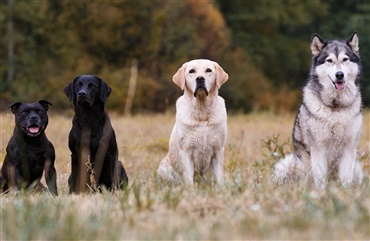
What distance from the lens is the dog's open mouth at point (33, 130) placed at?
768 centimetres

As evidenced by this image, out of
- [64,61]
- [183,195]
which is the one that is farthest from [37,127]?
[64,61]

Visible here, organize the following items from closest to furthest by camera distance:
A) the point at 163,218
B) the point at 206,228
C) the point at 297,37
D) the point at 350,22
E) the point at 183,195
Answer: the point at 206,228 < the point at 163,218 < the point at 183,195 < the point at 350,22 < the point at 297,37

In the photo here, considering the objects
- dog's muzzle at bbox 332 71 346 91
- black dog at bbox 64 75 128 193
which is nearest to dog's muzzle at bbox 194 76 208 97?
black dog at bbox 64 75 128 193

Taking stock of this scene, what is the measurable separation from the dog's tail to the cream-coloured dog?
682 millimetres

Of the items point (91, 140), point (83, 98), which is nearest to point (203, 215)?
point (91, 140)

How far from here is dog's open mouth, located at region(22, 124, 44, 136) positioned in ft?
25.2

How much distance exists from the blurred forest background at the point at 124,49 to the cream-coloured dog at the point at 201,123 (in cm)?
1904

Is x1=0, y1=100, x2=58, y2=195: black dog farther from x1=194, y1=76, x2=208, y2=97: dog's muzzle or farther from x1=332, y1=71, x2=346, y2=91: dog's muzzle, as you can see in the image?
x1=332, y1=71, x2=346, y2=91: dog's muzzle

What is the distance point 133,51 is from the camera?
32156 millimetres

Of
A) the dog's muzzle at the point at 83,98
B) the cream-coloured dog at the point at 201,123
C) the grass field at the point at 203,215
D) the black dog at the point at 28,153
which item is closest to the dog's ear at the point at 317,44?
the cream-coloured dog at the point at 201,123

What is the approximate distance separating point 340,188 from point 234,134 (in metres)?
7.67

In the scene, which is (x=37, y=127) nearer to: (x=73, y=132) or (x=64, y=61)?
(x=73, y=132)

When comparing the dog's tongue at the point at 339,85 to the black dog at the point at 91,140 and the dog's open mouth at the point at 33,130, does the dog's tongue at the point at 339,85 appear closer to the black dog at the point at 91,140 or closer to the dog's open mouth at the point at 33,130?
the black dog at the point at 91,140

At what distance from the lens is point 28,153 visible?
7746 millimetres
